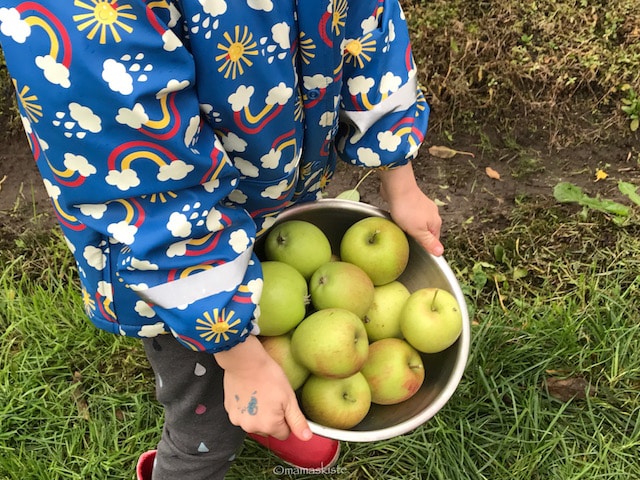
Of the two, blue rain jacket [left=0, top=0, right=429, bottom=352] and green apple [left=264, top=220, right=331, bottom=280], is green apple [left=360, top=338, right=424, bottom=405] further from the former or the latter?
blue rain jacket [left=0, top=0, right=429, bottom=352]

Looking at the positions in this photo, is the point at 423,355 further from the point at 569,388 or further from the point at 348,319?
the point at 569,388

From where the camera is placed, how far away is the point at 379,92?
3.97ft

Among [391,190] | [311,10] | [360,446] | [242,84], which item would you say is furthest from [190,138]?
[360,446]

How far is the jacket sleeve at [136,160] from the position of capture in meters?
0.74

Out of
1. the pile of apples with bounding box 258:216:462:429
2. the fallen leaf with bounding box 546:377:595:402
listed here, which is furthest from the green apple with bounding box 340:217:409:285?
the fallen leaf with bounding box 546:377:595:402

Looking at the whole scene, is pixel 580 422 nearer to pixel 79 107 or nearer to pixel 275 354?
pixel 275 354

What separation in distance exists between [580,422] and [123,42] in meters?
1.48

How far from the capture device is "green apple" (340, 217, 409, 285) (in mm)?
1312

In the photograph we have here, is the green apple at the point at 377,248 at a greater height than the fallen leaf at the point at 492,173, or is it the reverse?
the green apple at the point at 377,248

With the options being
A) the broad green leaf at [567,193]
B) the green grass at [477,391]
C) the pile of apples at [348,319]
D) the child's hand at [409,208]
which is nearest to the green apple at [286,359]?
the pile of apples at [348,319]

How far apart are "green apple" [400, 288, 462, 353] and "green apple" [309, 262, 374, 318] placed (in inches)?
3.6

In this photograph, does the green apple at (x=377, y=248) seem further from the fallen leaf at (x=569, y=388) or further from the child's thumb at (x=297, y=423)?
the fallen leaf at (x=569, y=388)

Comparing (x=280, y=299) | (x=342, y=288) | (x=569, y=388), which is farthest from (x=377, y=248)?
(x=569, y=388)

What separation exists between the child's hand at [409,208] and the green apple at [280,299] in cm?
28
